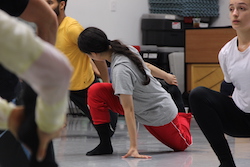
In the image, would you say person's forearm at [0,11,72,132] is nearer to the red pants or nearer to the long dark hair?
the long dark hair

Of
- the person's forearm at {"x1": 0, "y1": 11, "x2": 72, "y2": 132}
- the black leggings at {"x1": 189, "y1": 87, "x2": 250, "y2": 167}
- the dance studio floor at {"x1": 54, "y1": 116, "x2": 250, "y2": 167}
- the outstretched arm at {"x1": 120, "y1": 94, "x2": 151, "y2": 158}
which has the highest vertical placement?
the person's forearm at {"x1": 0, "y1": 11, "x2": 72, "y2": 132}

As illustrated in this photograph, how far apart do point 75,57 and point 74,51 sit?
5cm

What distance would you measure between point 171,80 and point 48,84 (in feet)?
7.39

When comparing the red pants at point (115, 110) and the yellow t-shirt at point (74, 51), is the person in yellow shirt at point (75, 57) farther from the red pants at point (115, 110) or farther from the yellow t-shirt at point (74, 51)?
the red pants at point (115, 110)

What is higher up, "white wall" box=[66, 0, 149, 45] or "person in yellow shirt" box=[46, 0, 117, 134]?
"person in yellow shirt" box=[46, 0, 117, 134]

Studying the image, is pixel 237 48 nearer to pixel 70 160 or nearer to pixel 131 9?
pixel 70 160

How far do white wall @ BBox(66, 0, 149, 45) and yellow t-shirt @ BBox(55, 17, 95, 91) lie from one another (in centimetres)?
281

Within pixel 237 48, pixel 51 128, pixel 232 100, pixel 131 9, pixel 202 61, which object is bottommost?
pixel 202 61

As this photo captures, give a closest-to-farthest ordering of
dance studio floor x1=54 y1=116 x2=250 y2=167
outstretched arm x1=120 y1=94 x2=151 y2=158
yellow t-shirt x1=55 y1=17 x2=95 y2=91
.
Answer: dance studio floor x1=54 y1=116 x2=250 y2=167 → outstretched arm x1=120 y1=94 x2=151 y2=158 → yellow t-shirt x1=55 y1=17 x2=95 y2=91

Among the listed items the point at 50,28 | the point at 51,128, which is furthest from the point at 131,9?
the point at 51,128

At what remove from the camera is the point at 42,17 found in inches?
51.1

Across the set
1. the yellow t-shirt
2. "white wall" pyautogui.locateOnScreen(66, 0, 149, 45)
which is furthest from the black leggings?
"white wall" pyautogui.locateOnScreen(66, 0, 149, 45)

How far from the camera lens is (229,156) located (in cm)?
206

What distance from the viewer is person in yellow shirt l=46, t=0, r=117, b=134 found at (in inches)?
129
